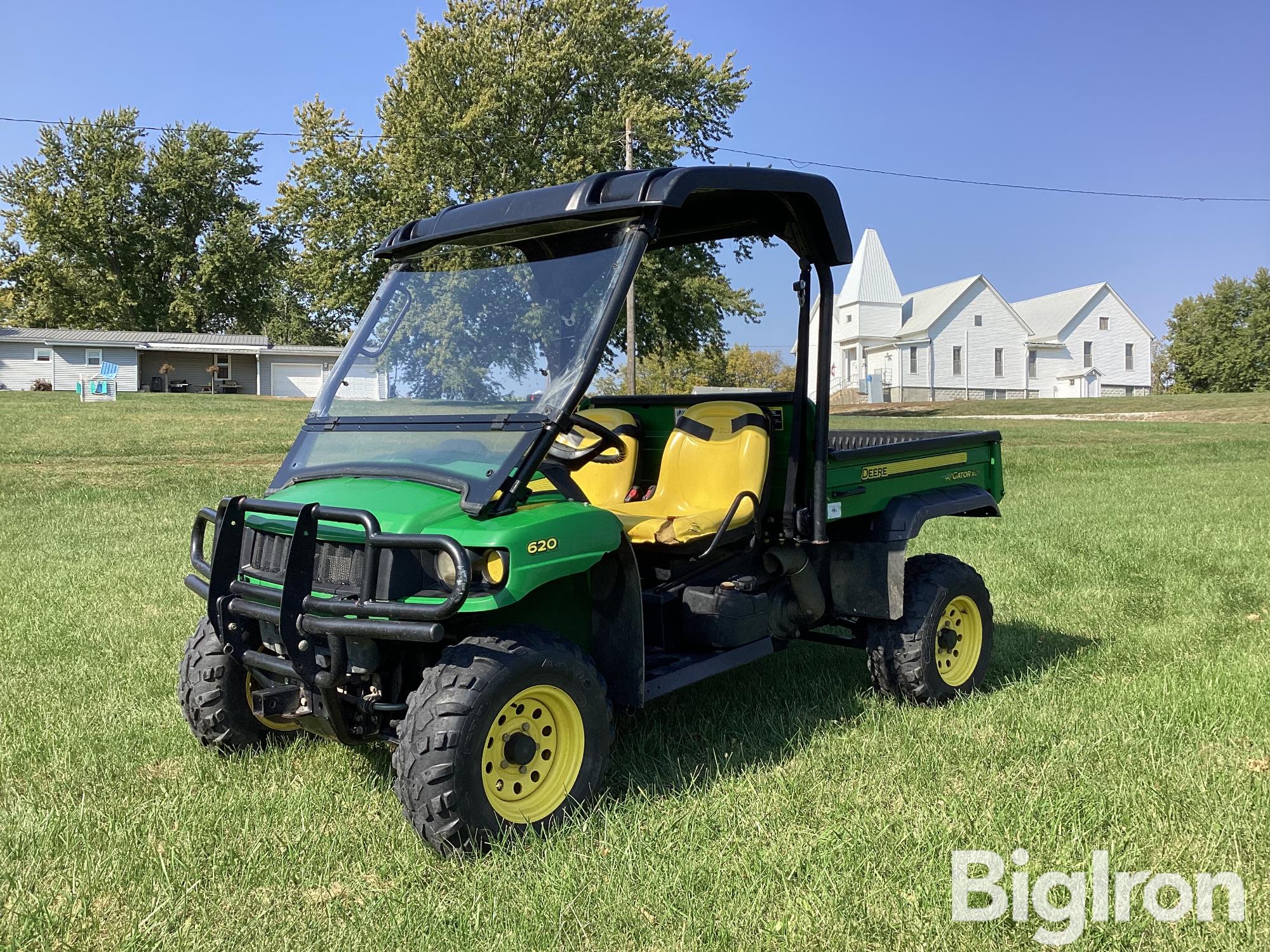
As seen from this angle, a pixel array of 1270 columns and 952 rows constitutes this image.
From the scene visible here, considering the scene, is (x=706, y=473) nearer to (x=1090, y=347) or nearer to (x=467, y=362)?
(x=467, y=362)

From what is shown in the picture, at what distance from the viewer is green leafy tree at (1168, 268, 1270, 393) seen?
5981 cm

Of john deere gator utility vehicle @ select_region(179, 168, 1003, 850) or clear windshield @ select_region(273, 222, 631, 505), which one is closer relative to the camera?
john deere gator utility vehicle @ select_region(179, 168, 1003, 850)

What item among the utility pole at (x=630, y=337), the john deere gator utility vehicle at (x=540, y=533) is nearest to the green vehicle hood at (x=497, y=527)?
the john deere gator utility vehicle at (x=540, y=533)

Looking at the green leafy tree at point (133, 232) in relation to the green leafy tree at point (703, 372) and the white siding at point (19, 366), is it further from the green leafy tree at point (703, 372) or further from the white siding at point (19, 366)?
the green leafy tree at point (703, 372)

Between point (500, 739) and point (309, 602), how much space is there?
0.75 metres

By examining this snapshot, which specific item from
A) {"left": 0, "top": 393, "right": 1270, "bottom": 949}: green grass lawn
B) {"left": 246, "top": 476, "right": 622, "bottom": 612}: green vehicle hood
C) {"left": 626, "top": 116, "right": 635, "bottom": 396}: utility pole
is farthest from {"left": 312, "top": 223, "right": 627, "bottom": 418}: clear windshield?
{"left": 626, "top": 116, "right": 635, "bottom": 396}: utility pole

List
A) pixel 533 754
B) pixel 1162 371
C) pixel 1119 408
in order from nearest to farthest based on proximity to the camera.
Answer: pixel 533 754 → pixel 1119 408 → pixel 1162 371

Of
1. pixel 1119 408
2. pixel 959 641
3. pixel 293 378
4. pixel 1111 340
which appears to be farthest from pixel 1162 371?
pixel 959 641

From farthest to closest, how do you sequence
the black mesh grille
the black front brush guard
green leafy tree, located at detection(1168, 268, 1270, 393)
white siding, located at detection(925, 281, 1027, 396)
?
green leafy tree, located at detection(1168, 268, 1270, 393) → white siding, located at detection(925, 281, 1027, 396) → the black mesh grille → the black front brush guard

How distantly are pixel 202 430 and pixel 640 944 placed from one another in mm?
23153

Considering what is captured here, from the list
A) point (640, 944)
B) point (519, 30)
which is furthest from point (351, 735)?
point (519, 30)

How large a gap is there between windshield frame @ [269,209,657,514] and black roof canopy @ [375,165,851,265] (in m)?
0.08

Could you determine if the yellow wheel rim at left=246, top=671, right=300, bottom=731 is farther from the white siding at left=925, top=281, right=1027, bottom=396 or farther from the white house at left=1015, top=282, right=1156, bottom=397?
the white house at left=1015, top=282, right=1156, bottom=397

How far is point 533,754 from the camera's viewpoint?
3443mm
